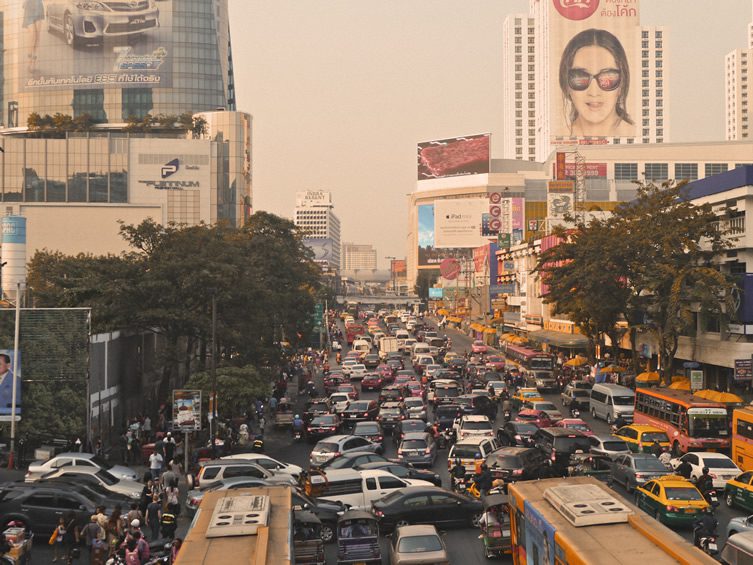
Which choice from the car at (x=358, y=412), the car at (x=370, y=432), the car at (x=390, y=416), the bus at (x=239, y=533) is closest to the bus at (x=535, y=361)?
the car at (x=358, y=412)

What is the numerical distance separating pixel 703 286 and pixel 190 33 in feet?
358

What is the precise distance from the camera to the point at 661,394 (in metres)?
34.4

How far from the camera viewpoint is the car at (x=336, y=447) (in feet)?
99.2

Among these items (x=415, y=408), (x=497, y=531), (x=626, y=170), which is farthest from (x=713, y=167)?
(x=497, y=531)

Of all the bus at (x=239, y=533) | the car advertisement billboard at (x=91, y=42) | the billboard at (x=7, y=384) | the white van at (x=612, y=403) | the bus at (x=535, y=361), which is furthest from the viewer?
the car advertisement billboard at (x=91, y=42)

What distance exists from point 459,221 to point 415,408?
145138 mm

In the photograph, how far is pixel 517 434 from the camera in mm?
33812

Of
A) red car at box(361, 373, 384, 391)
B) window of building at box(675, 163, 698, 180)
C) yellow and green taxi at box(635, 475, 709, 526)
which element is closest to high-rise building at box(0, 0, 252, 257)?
red car at box(361, 373, 384, 391)

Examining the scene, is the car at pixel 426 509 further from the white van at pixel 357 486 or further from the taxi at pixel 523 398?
the taxi at pixel 523 398

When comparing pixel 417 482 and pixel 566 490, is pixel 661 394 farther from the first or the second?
pixel 566 490

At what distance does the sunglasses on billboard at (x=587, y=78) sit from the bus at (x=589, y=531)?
17581cm

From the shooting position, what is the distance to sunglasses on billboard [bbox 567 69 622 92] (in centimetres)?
17975

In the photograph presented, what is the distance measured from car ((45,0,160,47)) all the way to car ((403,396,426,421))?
102781 mm

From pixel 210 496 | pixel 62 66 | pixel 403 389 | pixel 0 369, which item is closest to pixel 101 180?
pixel 62 66
